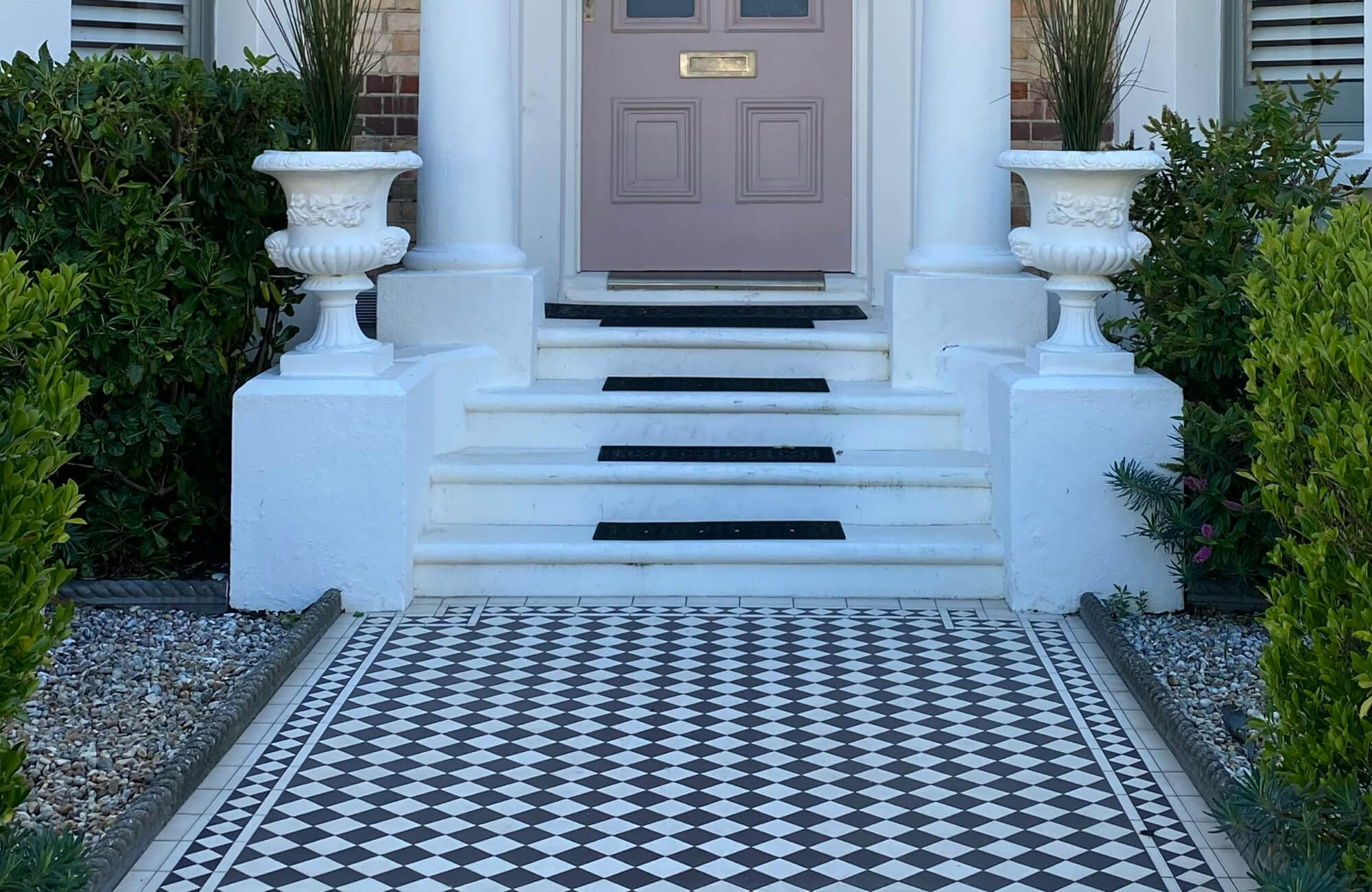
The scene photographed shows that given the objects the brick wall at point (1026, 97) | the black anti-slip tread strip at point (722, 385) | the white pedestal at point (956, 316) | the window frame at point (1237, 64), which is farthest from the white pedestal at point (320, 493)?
the window frame at point (1237, 64)

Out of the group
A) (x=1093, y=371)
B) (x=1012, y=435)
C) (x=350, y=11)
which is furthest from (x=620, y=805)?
(x=350, y=11)

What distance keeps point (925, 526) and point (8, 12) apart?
13.3 ft

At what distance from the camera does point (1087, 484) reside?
4.96 metres

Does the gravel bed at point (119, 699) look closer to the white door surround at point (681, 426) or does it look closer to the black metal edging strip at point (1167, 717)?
the white door surround at point (681, 426)

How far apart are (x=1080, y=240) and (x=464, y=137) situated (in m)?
2.28

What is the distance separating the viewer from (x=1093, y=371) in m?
5.08

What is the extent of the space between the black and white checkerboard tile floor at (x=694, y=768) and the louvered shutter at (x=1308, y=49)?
3.05m

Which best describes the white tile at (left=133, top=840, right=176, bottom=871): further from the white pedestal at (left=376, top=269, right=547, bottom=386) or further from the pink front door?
the pink front door

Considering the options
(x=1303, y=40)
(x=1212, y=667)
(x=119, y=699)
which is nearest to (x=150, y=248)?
(x=119, y=699)

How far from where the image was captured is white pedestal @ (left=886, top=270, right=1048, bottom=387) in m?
5.92

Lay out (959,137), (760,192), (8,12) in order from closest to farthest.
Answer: (959,137) → (8,12) → (760,192)

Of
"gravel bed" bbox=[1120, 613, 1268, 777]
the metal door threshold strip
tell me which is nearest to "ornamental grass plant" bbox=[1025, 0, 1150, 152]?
"gravel bed" bbox=[1120, 613, 1268, 777]

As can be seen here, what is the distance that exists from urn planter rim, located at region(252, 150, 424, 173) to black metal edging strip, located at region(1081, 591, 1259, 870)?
101 inches

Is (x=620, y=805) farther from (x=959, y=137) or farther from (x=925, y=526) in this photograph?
(x=959, y=137)
